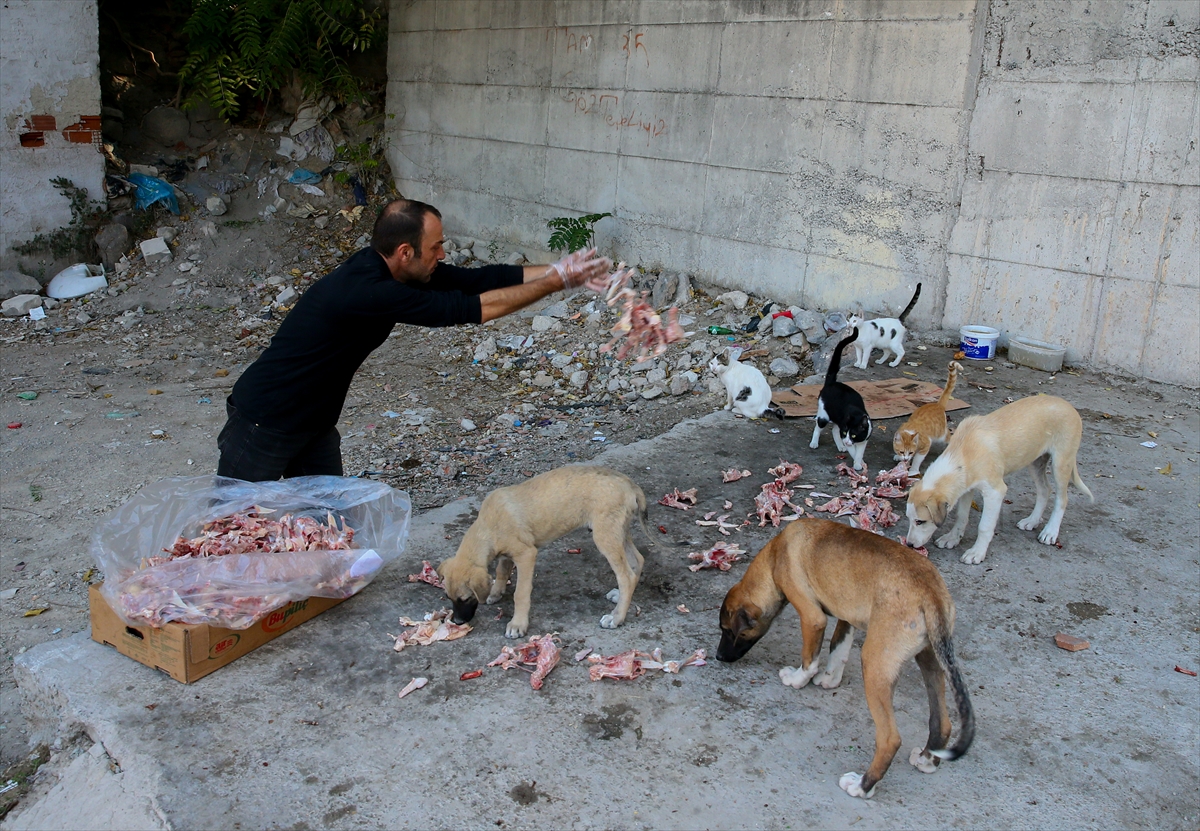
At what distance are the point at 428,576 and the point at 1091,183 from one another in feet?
21.6

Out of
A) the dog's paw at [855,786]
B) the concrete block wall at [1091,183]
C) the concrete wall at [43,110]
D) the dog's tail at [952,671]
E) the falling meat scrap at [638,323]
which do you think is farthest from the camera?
the concrete wall at [43,110]

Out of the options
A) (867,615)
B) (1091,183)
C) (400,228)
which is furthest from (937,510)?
(1091,183)

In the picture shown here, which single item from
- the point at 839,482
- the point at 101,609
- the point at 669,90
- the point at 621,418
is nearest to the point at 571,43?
the point at 669,90

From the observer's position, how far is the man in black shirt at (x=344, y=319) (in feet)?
13.8

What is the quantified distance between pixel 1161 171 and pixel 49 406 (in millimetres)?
10006

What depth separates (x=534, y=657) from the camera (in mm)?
4016

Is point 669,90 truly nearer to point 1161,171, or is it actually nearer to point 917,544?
point 1161,171

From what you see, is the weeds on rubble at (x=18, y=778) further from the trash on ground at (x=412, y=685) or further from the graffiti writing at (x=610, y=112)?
the graffiti writing at (x=610, y=112)

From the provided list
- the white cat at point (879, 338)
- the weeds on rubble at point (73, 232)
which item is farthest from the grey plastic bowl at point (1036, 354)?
the weeds on rubble at point (73, 232)

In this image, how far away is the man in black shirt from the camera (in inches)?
166

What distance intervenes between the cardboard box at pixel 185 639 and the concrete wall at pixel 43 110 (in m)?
10.7

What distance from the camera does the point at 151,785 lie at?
3.26 metres

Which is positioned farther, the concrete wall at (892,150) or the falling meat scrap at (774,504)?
the concrete wall at (892,150)

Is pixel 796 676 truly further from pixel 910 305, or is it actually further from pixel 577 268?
pixel 910 305
